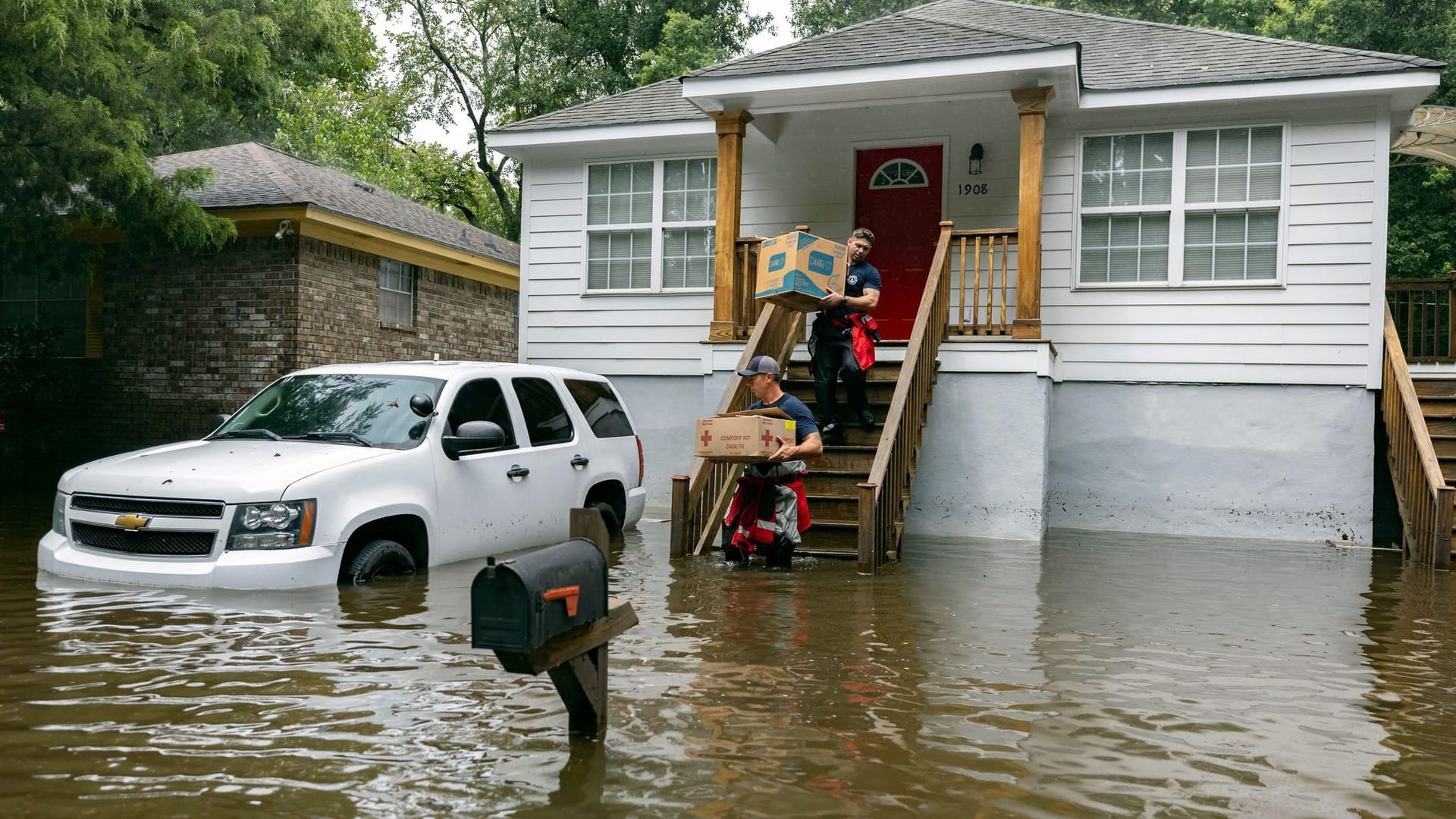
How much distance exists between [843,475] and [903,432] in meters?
0.64

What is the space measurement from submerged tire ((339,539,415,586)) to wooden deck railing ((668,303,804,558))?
2.43 meters

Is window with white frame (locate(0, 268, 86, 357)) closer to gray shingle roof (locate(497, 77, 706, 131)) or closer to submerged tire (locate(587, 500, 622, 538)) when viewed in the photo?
gray shingle roof (locate(497, 77, 706, 131))

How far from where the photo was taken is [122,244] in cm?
1550

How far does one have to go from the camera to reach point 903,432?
9.93m

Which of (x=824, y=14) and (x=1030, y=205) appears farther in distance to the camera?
(x=824, y=14)

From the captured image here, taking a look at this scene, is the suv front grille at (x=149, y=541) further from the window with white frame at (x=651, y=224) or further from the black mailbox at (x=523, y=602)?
the window with white frame at (x=651, y=224)

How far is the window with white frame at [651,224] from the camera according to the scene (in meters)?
14.5

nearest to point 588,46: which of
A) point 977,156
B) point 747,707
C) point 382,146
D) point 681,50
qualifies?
point 681,50

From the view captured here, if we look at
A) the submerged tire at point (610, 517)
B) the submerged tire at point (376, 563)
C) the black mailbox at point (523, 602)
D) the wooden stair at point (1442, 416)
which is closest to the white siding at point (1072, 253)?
the wooden stair at point (1442, 416)

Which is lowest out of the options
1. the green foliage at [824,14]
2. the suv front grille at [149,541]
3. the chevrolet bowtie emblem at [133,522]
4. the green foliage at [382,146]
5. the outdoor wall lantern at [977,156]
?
the suv front grille at [149,541]

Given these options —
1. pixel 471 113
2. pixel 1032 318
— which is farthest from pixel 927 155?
pixel 471 113

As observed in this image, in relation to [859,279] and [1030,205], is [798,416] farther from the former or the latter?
[1030,205]

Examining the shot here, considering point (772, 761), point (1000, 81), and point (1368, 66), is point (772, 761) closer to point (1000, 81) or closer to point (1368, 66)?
point (1000, 81)

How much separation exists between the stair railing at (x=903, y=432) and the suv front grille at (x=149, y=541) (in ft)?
14.6
